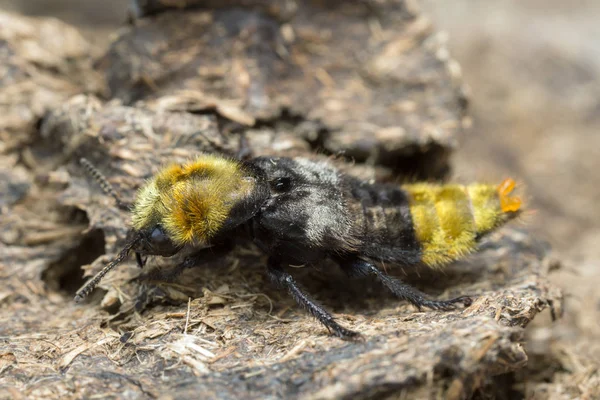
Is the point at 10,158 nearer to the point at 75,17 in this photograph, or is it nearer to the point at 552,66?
the point at 75,17

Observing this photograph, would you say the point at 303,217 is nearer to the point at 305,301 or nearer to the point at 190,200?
the point at 305,301

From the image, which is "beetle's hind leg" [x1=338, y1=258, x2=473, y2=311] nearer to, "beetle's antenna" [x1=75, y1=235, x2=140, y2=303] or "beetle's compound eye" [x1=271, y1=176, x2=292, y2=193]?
"beetle's compound eye" [x1=271, y1=176, x2=292, y2=193]

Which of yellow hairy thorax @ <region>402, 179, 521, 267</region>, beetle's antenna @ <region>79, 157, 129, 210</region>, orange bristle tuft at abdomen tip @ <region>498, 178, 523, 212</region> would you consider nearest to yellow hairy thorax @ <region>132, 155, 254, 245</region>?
beetle's antenna @ <region>79, 157, 129, 210</region>

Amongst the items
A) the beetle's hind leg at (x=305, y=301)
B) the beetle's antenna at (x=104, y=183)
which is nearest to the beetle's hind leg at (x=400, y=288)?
the beetle's hind leg at (x=305, y=301)

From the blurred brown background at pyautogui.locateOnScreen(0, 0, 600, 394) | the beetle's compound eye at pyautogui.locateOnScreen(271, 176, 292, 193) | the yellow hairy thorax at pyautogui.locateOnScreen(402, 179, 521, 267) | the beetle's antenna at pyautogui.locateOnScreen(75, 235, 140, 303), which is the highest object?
the blurred brown background at pyautogui.locateOnScreen(0, 0, 600, 394)

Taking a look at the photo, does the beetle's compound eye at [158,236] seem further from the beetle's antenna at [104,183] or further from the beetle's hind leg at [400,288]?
the beetle's hind leg at [400,288]
